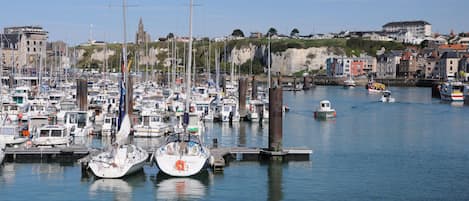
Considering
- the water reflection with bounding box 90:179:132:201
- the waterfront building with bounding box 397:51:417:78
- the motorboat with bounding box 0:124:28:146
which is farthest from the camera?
the waterfront building with bounding box 397:51:417:78

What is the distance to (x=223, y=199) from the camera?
30.0 metres

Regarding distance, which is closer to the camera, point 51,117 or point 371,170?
point 371,170

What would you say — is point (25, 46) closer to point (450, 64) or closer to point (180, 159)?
point (450, 64)

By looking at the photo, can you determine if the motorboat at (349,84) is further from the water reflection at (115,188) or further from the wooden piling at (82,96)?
the water reflection at (115,188)

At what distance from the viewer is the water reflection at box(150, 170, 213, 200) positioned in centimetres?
2994

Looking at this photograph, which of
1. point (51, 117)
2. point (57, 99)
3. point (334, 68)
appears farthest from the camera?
point (334, 68)

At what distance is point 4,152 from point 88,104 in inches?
1010

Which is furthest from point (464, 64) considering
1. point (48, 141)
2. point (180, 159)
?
point (180, 159)

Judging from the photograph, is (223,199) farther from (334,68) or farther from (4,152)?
(334,68)

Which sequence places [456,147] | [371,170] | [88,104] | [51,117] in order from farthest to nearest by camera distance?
[88,104] < [51,117] < [456,147] < [371,170]

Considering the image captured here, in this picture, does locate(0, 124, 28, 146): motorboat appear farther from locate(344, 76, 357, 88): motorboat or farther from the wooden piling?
locate(344, 76, 357, 88): motorboat

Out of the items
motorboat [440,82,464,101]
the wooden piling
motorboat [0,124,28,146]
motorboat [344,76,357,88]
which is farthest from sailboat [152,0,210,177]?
motorboat [344,76,357,88]

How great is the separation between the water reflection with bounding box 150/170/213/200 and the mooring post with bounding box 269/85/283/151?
480cm

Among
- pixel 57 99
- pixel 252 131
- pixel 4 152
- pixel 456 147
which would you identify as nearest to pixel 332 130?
pixel 252 131
